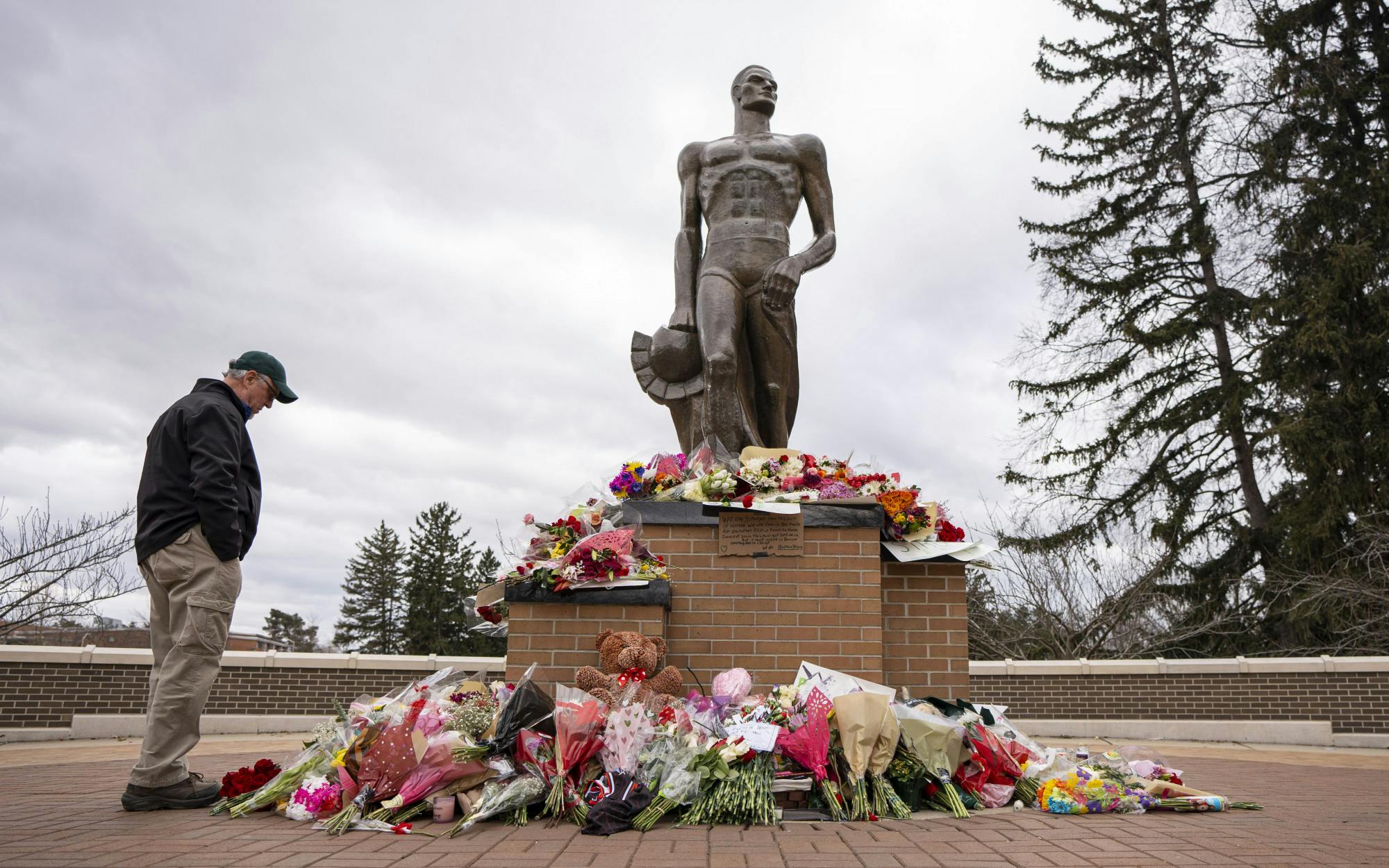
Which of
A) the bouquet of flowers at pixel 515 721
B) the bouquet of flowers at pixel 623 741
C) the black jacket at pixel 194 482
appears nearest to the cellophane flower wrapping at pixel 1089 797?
the bouquet of flowers at pixel 623 741

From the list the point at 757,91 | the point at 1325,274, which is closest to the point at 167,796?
the point at 757,91

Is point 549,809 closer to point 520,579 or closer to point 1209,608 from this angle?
point 520,579

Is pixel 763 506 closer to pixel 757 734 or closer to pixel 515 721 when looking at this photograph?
pixel 757 734

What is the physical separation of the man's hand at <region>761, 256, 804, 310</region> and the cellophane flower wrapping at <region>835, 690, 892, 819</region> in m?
3.23

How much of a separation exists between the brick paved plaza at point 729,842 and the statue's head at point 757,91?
202 inches

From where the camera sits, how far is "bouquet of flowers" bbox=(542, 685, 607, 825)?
3.79m

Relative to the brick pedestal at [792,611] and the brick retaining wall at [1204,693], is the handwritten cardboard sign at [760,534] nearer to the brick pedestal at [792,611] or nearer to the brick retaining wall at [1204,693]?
the brick pedestal at [792,611]

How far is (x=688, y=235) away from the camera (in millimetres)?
7062

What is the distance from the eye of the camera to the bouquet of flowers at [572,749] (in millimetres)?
3785

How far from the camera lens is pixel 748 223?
6.75 metres

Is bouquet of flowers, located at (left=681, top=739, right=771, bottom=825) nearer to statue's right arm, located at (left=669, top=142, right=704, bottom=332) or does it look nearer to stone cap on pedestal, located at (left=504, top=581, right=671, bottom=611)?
stone cap on pedestal, located at (left=504, top=581, right=671, bottom=611)

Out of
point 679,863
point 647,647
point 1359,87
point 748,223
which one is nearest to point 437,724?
point 647,647

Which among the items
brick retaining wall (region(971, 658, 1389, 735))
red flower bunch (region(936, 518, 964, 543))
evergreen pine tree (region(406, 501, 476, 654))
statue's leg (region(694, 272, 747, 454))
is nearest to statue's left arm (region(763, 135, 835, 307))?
statue's leg (region(694, 272, 747, 454))

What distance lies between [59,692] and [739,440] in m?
8.18
